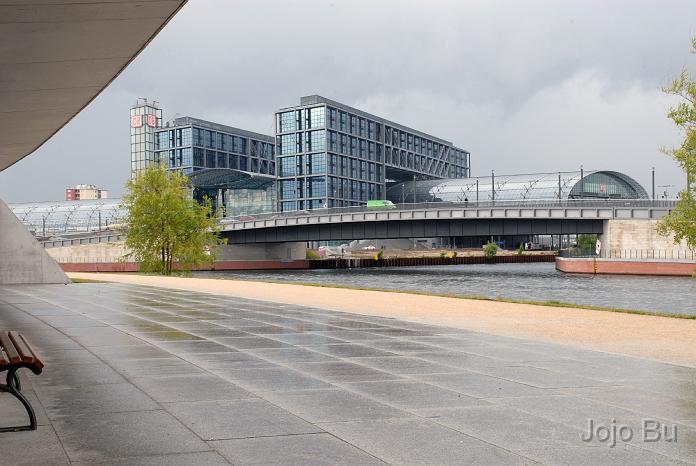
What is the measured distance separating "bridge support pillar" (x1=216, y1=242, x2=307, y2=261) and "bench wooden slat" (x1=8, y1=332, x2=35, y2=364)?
90450mm

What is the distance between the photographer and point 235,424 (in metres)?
7.45

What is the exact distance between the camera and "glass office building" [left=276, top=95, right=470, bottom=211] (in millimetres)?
147250

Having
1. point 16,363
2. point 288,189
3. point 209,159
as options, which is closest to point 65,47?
point 16,363

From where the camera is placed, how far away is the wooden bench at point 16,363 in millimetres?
7336

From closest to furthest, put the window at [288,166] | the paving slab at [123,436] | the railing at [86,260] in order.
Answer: the paving slab at [123,436]
the railing at [86,260]
the window at [288,166]

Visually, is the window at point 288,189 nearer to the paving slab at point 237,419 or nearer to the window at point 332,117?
the window at point 332,117

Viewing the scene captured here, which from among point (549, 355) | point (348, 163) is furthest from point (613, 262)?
point (348, 163)

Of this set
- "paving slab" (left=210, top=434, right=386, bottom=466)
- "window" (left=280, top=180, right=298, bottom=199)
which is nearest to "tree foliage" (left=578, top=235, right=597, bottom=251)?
"window" (left=280, top=180, right=298, bottom=199)

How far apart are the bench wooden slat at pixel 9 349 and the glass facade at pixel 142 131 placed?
184m

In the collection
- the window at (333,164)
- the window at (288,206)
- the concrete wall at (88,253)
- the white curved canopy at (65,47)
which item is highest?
the window at (333,164)

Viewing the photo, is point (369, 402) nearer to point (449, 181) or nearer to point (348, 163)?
point (348, 163)

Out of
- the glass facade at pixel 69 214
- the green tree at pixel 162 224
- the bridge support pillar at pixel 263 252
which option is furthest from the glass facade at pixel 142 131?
the green tree at pixel 162 224

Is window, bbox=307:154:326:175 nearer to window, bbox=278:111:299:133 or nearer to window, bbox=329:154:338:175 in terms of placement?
window, bbox=329:154:338:175

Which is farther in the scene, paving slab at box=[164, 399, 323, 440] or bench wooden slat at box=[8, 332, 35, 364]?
bench wooden slat at box=[8, 332, 35, 364]
